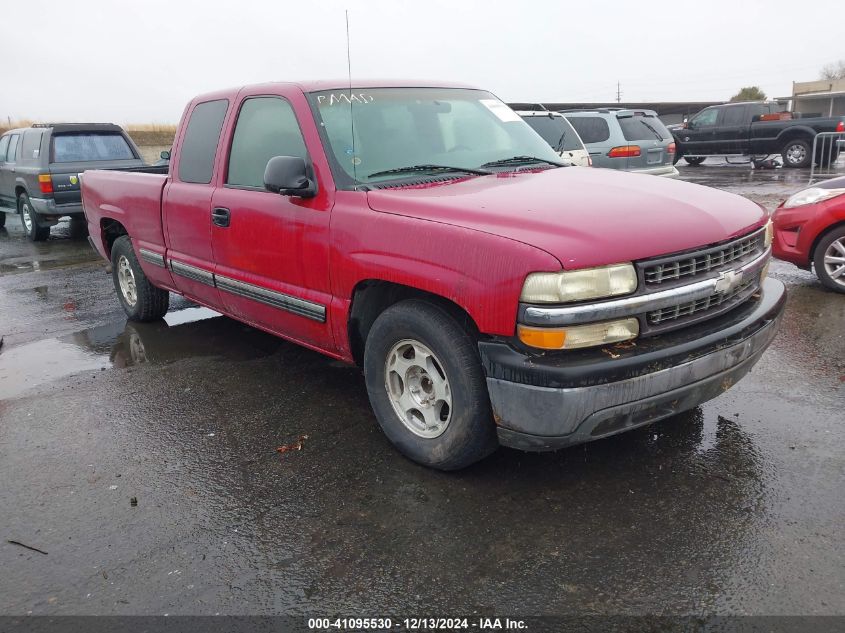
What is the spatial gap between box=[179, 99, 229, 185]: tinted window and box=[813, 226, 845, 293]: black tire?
17.1 ft

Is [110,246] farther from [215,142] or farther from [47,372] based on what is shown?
[215,142]

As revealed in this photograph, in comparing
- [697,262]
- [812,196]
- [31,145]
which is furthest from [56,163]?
[697,262]

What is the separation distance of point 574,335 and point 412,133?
6.11ft

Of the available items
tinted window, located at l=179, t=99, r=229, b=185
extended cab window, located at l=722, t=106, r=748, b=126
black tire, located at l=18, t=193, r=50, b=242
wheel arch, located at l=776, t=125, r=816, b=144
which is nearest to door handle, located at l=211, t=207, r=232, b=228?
tinted window, located at l=179, t=99, r=229, b=185

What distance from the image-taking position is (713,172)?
20.6 metres

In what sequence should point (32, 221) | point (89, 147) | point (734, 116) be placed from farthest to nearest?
point (734, 116) < point (32, 221) < point (89, 147)

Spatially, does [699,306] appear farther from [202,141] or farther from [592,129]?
[592,129]

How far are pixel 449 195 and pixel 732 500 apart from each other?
1.90m

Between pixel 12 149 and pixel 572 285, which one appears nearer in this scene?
pixel 572 285

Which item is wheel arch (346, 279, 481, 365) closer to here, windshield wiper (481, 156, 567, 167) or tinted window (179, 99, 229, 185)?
windshield wiper (481, 156, 567, 167)

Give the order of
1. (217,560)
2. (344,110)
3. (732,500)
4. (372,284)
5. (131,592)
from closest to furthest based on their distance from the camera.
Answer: (131,592) → (217,560) → (732,500) → (372,284) → (344,110)

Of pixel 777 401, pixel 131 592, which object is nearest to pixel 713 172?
pixel 777 401

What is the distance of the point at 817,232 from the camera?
245 inches

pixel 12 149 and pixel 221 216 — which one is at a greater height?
pixel 12 149
